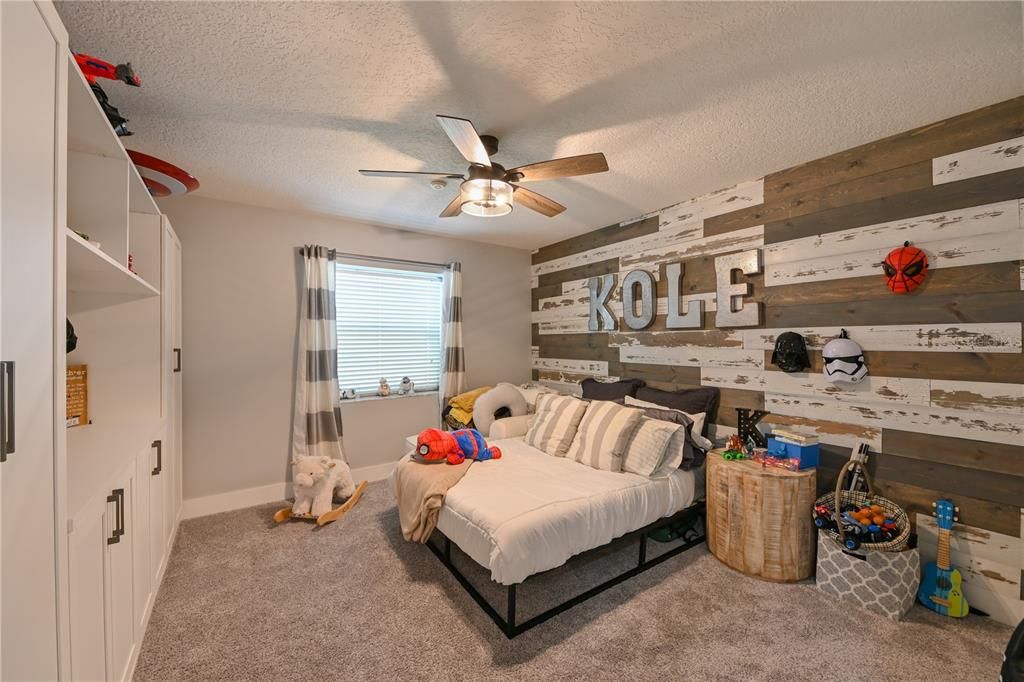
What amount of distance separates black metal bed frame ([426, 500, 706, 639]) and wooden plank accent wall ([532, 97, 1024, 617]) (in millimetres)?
719

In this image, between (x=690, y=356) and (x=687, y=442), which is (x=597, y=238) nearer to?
(x=690, y=356)

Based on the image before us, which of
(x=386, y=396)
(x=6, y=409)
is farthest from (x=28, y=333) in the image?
(x=386, y=396)

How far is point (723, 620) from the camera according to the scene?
195 centimetres

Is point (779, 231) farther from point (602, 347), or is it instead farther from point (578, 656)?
point (578, 656)

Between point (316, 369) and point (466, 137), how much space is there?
2541 millimetres

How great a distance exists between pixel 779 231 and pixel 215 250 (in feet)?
13.7

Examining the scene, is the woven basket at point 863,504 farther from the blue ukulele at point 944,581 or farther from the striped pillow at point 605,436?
the striped pillow at point 605,436

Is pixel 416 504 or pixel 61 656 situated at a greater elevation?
pixel 61 656

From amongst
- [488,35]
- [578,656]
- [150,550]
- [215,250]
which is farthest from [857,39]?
[215,250]

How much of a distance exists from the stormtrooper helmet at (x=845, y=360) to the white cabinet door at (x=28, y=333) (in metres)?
3.25

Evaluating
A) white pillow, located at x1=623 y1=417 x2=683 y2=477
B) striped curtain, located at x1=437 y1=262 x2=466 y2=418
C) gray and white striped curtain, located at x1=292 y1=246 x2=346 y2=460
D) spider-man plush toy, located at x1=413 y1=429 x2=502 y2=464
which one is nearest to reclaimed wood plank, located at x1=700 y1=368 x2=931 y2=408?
white pillow, located at x1=623 y1=417 x2=683 y2=477

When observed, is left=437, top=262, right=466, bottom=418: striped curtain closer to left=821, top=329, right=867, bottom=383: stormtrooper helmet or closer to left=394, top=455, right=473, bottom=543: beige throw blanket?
left=394, top=455, right=473, bottom=543: beige throw blanket

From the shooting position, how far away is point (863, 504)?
2.22 metres

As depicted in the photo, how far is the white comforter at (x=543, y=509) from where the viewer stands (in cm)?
182
